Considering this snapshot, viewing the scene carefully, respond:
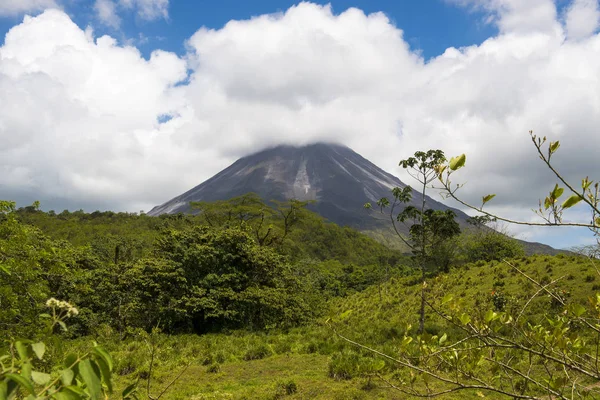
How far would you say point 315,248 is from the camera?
7981 centimetres

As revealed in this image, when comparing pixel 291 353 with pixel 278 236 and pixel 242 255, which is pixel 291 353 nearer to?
pixel 242 255

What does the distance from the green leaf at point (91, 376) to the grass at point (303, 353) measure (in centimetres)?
199

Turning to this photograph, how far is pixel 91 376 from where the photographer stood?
1.00 metres

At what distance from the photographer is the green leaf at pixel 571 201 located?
163 cm

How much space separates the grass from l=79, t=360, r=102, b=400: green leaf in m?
1.99

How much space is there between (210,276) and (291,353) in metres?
7.05

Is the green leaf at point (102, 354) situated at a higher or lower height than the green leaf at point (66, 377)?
higher

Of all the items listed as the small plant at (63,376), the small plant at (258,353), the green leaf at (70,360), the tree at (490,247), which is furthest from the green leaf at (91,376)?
the tree at (490,247)

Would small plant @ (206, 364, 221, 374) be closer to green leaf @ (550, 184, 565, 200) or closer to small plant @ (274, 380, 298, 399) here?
small plant @ (274, 380, 298, 399)

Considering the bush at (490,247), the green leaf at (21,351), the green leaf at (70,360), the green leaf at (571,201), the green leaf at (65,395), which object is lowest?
the green leaf at (65,395)

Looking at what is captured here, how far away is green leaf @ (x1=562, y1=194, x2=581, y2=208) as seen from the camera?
163 cm

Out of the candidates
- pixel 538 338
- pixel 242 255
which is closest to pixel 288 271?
pixel 242 255

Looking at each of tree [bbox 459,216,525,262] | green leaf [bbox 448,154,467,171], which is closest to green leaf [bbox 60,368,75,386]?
green leaf [bbox 448,154,467,171]

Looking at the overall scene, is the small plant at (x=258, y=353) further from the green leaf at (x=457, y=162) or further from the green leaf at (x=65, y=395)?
the green leaf at (x=65, y=395)
